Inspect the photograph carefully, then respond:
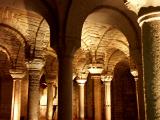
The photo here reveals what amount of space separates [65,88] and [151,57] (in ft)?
11.3

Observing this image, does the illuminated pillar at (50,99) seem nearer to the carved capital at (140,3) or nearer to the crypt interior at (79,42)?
the crypt interior at (79,42)

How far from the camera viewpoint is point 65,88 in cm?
611

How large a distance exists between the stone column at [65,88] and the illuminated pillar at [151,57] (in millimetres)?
3332

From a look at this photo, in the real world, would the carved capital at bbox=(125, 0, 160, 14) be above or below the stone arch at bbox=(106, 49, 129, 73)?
below

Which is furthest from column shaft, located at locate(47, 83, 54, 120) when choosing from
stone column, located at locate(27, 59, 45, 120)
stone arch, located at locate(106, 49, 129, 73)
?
stone column, located at locate(27, 59, 45, 120)

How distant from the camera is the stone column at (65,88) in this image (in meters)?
6.01

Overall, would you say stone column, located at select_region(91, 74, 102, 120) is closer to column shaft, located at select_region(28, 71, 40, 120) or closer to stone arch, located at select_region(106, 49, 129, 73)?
stone arch, located at select_region(106, 49, 129, 73)

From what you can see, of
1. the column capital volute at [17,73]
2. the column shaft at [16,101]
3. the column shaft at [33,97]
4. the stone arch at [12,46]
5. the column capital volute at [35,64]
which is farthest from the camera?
the column capital volute at [17,73]

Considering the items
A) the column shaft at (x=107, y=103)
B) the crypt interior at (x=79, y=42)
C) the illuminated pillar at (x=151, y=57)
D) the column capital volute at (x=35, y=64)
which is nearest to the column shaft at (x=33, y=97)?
the crypt interior at (x=79, y=42)

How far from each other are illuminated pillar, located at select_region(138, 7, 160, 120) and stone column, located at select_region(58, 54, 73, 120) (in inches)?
131

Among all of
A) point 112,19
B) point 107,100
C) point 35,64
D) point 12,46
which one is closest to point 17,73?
point 12,46

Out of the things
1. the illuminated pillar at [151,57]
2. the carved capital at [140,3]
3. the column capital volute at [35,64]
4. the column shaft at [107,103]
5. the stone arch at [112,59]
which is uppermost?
the stone arch at [112,59]

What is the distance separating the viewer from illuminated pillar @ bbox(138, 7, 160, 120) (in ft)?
9.07

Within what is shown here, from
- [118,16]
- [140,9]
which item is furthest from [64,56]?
[140,9]
